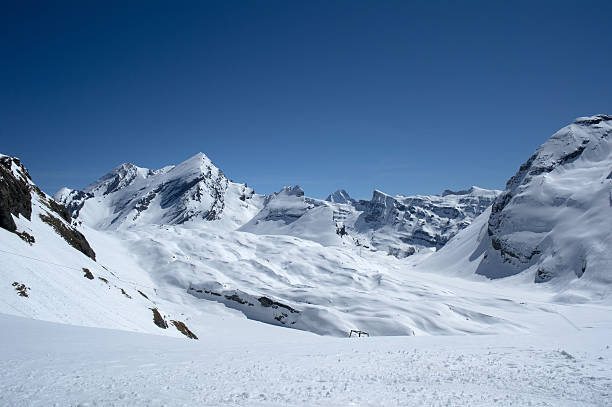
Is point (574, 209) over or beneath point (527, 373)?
over

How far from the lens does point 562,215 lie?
300 ft

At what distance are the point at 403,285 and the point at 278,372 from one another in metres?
61.1

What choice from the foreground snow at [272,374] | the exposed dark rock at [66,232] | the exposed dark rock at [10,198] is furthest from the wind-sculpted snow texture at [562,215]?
the exposed dark rock at [10,198]

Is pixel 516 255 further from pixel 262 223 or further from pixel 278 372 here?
pixel 262 223

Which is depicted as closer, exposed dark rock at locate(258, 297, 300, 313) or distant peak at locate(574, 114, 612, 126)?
exposed dark rock at locate(258, 297, 300, 313)

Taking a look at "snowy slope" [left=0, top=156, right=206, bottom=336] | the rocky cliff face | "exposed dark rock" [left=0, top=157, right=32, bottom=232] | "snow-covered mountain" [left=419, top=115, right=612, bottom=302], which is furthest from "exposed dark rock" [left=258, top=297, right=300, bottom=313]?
"snow-covered mountain" [left=419, top=115, right=612, bottom=302]

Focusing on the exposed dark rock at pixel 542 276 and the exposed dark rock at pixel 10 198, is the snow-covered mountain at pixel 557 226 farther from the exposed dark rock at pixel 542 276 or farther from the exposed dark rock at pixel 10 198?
the exposed dark rock at pixel 10 198

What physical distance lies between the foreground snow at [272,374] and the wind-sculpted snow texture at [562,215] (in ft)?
223

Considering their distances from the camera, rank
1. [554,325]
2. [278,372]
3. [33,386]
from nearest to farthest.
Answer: [33,386] → [278,372] → [554,325]

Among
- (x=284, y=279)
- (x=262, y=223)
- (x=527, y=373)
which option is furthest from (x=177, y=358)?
(x=262, y=223)

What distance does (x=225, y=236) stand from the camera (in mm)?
92875

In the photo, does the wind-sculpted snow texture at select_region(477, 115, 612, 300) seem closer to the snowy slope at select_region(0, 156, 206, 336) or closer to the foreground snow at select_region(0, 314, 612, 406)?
the foreground snow at select_region(0, 314, 612, 406)

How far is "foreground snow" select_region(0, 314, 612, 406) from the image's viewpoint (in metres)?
8.47

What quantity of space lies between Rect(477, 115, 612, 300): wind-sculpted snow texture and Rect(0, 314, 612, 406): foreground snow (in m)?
68.0
